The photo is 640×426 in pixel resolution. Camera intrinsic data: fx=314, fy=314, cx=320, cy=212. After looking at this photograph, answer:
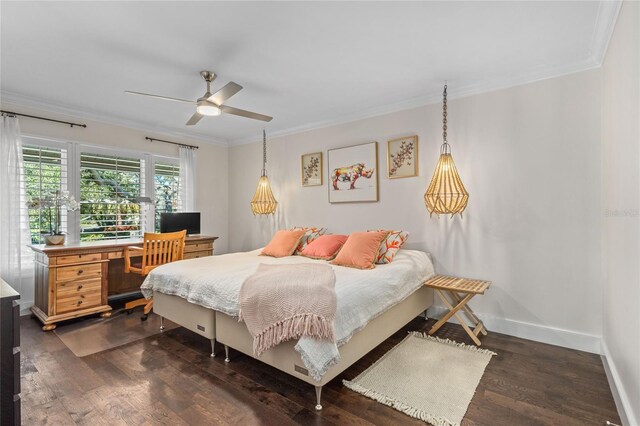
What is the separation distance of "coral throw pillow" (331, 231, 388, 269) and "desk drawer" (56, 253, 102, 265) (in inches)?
105

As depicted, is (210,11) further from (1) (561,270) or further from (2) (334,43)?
(1) (561,270)

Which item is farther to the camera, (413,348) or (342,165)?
(342,165)

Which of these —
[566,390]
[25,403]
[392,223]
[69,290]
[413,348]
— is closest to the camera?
[25,403]

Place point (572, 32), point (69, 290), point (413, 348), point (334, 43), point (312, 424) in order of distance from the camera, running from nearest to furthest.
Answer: point (312, 424), point (572, 32), point (334, 43), point (413, 348), point (69, 290)

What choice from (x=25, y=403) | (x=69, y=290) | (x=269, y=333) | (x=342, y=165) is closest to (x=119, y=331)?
(x=69, y=290)

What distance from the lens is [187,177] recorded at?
502 centimetres

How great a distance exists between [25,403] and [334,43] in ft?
10.5

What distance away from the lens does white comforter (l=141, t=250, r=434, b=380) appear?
1847mm

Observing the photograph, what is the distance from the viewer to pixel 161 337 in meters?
3.01

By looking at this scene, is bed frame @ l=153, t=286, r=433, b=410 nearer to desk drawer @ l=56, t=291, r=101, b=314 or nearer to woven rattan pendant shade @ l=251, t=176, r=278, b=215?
desk drawer @ l=56, t=291, r=101, b=314

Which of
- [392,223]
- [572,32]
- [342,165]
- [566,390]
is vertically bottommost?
[566,390]

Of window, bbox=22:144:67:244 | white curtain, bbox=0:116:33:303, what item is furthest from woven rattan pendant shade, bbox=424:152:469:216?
white curtain, bbox=0:116:33:303

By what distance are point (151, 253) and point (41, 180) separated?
158cm

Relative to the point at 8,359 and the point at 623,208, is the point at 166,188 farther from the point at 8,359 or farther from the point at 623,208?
the point at 623,208
